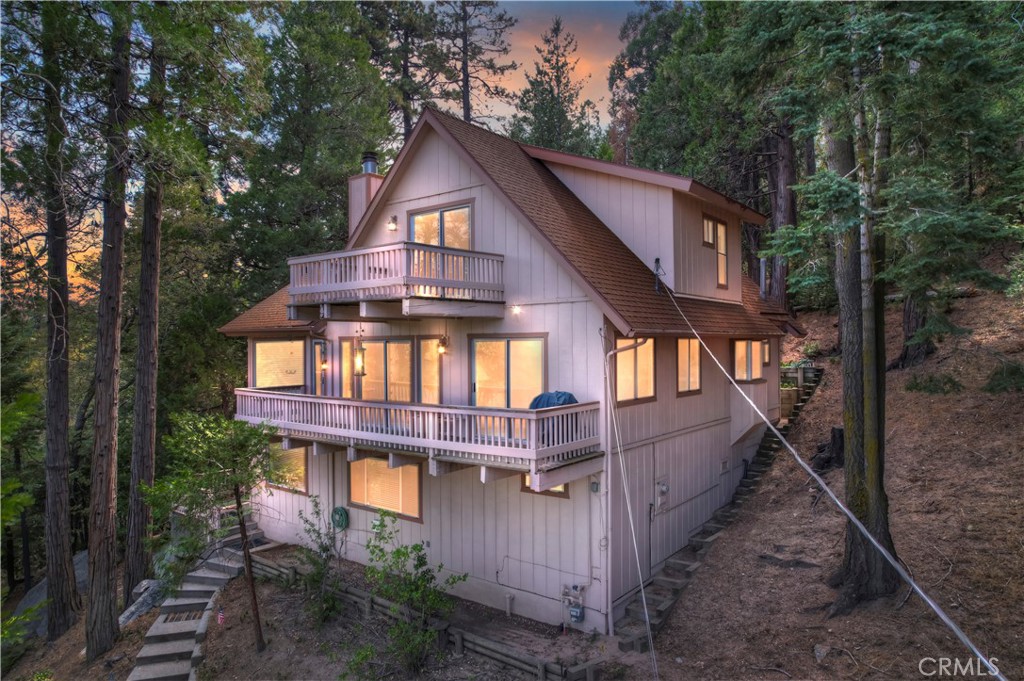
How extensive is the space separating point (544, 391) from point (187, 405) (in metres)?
15.6

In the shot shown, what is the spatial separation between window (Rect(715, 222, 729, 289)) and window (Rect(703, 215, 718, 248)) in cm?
19

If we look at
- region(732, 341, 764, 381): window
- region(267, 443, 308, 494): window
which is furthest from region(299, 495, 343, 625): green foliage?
region(732, 341, 764, 381): window

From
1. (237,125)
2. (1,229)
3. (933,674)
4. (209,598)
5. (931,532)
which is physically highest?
(237,125)

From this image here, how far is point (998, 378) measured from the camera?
11664 mm

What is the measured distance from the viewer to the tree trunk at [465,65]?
1135 inches

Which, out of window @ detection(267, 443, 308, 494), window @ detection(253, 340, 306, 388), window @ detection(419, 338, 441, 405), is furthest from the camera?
window @ detection(253, 340, 306, 388)

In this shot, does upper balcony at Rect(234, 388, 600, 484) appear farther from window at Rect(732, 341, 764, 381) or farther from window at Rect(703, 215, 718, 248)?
window at Rect(732, 341, 764, 381)

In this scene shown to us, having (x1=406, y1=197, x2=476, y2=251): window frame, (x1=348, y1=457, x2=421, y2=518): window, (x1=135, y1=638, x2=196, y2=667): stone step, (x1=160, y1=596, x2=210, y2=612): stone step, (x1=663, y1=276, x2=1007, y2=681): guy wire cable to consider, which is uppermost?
(x1=406, y1=197, x2=476, y2=251): window frame

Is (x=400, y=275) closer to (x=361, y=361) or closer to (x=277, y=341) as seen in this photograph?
(x=361, y=361)

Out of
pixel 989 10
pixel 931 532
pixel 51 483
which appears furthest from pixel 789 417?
pixel 51 483

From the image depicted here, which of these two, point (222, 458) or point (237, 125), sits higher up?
point (237, 125)

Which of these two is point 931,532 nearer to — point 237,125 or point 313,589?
point 313,589

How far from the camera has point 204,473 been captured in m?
10.7

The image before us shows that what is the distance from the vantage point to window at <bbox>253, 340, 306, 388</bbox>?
16.4m
